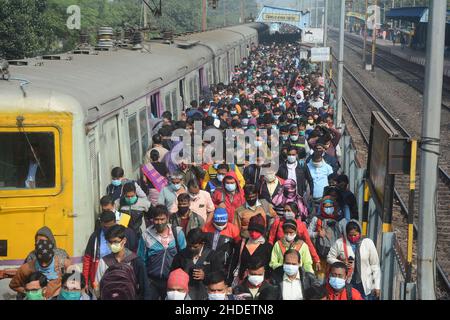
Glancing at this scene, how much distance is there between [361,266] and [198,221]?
1.79 metres

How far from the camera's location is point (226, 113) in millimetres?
13469

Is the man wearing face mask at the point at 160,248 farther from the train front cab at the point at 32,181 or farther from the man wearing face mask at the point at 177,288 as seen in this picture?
the man wearing face mask at the point at 177,288

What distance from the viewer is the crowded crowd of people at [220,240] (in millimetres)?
5758

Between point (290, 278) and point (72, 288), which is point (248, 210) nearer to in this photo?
point (290, 278)

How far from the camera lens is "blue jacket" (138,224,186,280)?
6672 mm

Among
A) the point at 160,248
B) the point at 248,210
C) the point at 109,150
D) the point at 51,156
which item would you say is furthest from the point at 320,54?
the point at 160,248

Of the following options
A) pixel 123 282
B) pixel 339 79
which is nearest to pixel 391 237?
pixel 123 282

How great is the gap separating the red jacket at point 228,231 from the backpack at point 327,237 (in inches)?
33.0

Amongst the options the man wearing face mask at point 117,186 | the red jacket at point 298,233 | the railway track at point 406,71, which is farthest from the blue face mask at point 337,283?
the railway track at point 406,71

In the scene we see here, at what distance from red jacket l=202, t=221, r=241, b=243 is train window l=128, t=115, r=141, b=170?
3006 mm

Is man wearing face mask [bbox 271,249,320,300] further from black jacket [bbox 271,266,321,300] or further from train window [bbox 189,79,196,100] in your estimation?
train window [bbox 189,79,196,100]

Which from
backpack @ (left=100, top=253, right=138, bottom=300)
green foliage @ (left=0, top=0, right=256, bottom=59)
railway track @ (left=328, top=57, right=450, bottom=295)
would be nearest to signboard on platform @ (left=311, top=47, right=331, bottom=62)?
railway track @ (left=328, top=57, right=450, bottom=295)

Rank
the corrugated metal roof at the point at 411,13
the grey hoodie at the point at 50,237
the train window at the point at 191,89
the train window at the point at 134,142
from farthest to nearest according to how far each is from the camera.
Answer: the corrugated metal roof at the point at 411,13 → the train window at the point at 191,89 → the train window at the point at 134,142 → the grey hoodie at the point at 50,237

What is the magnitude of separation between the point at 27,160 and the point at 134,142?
328 cm
